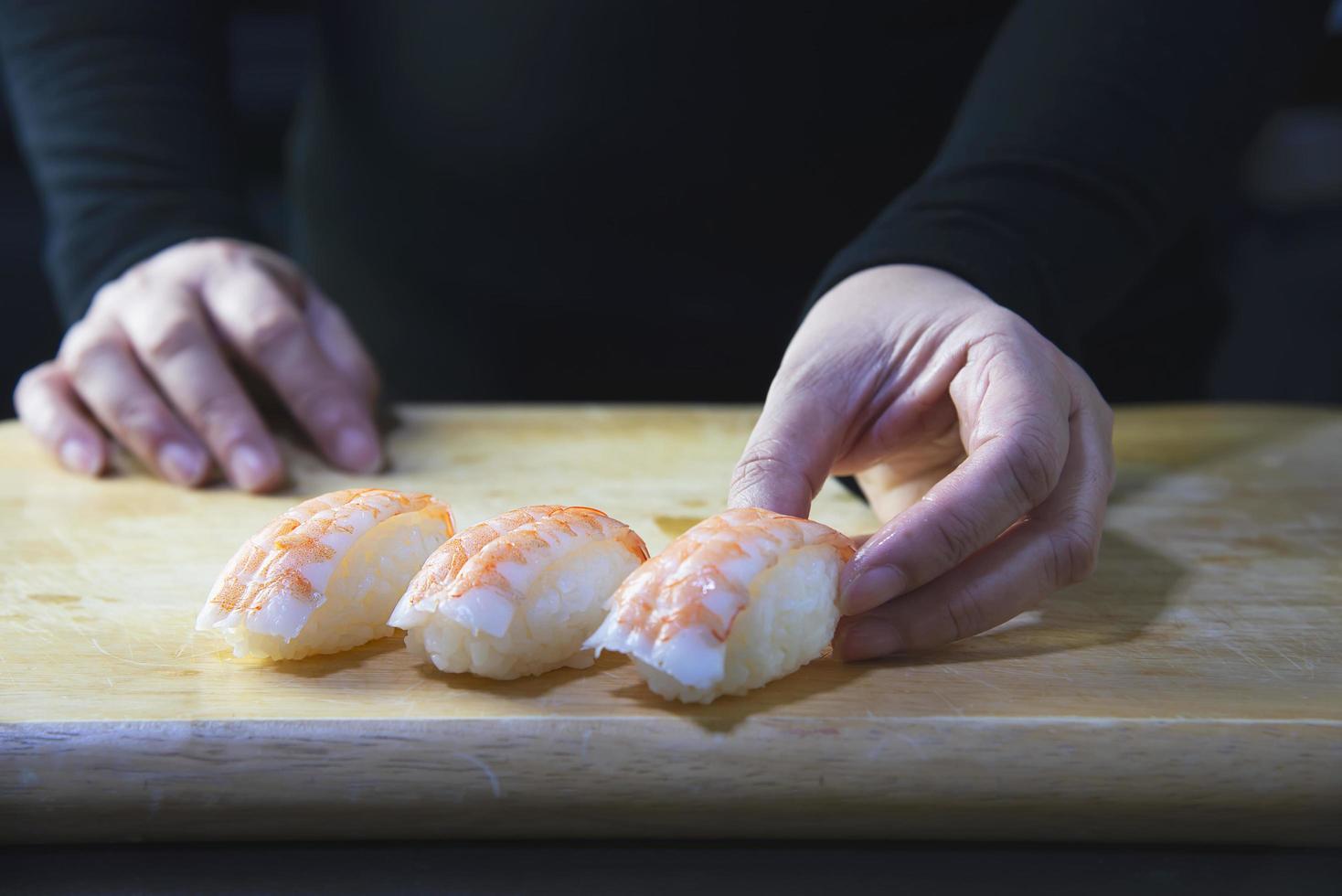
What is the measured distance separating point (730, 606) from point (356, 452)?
774 millimetres

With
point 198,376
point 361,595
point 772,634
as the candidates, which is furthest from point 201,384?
point 772,634

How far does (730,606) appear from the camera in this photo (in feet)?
2.50

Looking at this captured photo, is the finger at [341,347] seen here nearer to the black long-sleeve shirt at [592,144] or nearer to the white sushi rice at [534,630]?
the black long-sleeve shirt at [592,144]

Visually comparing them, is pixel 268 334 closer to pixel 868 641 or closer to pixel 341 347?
pixel 341 347

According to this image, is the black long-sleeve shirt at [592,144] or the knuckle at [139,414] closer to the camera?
the knuckle at [139,414]

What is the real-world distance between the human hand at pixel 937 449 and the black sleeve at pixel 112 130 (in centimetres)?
102

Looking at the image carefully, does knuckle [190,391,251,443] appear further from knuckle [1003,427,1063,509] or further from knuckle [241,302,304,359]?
knuckle [1003,427,1063,509]

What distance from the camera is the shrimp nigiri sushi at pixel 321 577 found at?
32.8 inches

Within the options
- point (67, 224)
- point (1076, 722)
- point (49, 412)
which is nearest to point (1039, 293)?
point (1076, 722)

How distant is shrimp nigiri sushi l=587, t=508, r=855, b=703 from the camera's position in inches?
29.5

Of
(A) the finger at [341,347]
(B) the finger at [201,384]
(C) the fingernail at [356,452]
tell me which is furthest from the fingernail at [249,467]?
(A) the finger at [341,347]

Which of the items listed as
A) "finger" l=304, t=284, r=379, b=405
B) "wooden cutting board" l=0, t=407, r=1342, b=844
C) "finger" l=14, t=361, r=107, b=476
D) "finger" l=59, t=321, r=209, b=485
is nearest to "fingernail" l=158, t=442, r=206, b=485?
"finger" l=59, t=321, r=209, b=485

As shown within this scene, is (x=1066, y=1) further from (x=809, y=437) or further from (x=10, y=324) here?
(x=10, y=324)

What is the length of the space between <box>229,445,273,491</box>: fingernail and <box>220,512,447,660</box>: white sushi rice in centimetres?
43
